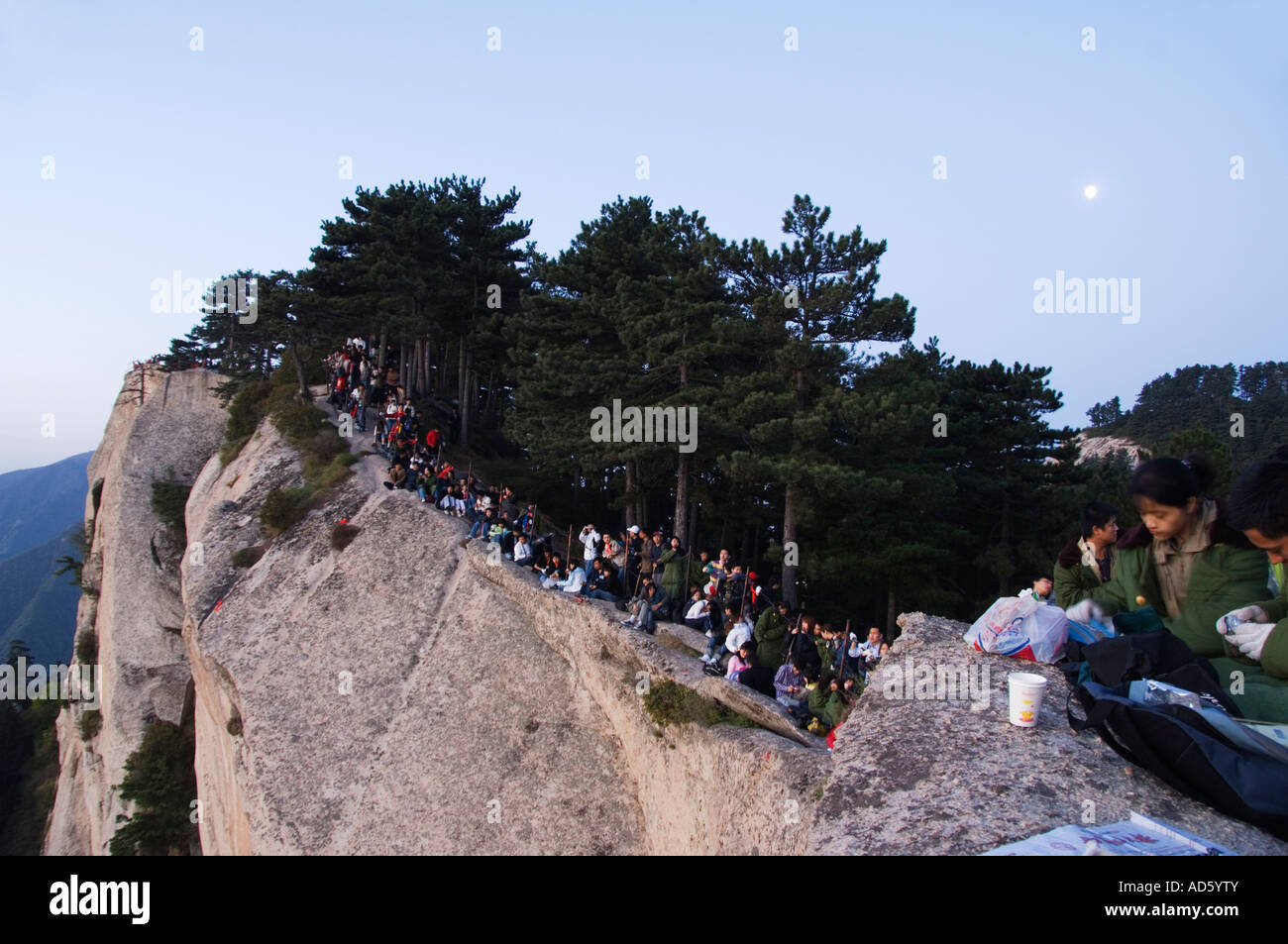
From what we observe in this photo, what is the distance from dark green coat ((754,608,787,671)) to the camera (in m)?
11.8

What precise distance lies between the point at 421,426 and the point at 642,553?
54.3 feet

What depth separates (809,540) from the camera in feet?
83.8

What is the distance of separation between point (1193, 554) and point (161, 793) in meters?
30.4

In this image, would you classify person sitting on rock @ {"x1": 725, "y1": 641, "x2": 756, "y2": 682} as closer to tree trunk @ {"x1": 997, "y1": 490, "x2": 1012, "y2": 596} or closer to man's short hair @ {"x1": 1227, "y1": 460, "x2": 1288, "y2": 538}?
man's short hair @ {"x1": 1227, "y1": 460, "x2": 1288, "y2": 538}

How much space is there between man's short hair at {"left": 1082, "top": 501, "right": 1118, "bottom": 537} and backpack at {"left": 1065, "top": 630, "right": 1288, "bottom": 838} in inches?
80.9

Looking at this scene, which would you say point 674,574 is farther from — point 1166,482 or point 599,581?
point 1166,482

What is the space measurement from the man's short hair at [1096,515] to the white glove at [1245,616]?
1.83m

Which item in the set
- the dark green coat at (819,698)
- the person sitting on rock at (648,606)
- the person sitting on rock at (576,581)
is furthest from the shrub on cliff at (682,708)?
the person sitting on rock at (576,581)

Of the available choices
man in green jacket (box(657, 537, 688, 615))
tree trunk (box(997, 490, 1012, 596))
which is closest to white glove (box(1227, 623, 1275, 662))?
man in green jacket (box(657, 537, 688, 615))

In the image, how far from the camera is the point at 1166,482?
4.71m

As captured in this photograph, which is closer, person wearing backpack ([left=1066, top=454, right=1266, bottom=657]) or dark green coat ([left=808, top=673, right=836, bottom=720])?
person wearing backpack ([left=1066, top=454, right=1266, bottom=657])

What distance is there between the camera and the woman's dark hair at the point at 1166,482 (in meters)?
4.67
